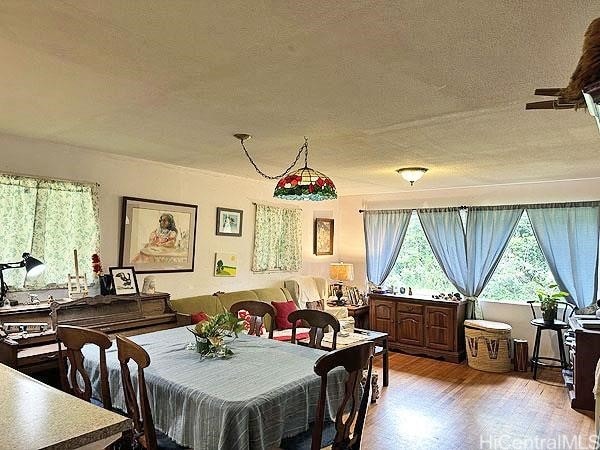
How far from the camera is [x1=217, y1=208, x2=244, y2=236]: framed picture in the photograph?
17.1 ft

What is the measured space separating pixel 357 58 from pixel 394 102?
64cm

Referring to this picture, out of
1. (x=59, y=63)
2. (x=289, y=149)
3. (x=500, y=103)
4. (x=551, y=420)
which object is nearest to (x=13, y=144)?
(x=59, y=63)

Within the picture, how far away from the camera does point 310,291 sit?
20.4 feet

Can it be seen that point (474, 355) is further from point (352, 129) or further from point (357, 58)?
point (357, 58)

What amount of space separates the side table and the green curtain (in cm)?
100

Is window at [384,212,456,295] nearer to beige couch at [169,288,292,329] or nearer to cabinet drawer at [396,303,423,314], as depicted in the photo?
cabinet drawer at [396,303,423,314]

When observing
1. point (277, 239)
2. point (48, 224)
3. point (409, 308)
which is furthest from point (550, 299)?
point (48, 224)

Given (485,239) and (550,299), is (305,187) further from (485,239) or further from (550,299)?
(485,239)

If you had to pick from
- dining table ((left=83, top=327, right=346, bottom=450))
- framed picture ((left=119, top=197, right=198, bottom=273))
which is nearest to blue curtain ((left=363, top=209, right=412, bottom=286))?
framed picture ((left=119, top=197, right=198, bottom=273))

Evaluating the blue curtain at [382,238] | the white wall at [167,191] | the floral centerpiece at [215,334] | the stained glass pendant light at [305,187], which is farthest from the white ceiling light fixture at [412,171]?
the floral centerpiece at [215,334]

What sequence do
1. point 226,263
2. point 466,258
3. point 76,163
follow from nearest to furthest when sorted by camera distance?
point 76,163
point 226,263
point 466,258

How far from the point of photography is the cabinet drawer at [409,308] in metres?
5.91

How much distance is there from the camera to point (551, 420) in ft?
12.0

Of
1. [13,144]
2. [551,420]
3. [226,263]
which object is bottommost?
[551,420]
